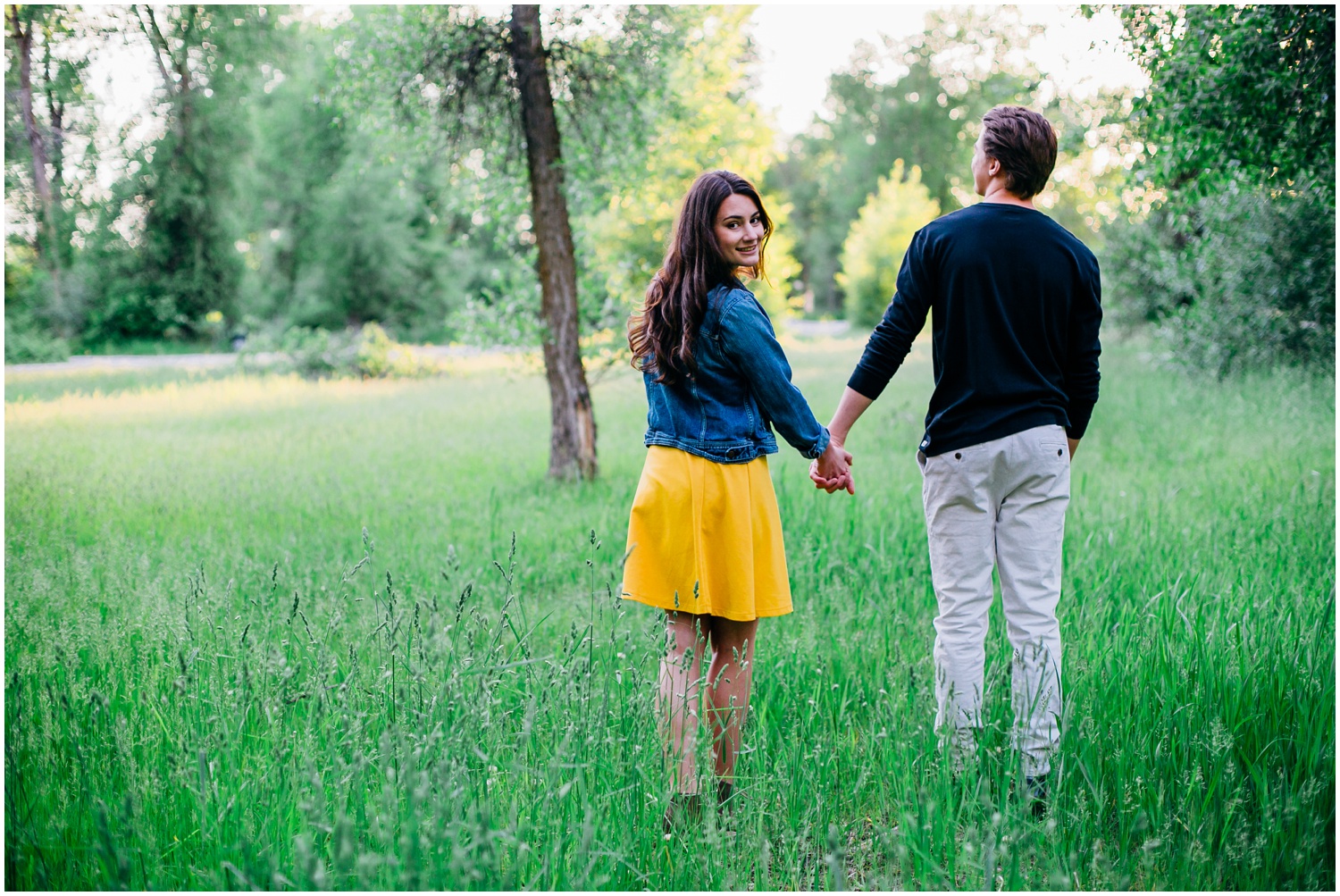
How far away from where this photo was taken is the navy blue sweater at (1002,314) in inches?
113

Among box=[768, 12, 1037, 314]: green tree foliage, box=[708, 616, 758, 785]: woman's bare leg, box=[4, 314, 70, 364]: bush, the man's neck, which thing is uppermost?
box=[768, 12, 1037, 314]: green tree foliage

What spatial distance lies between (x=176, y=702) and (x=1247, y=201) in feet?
46.7

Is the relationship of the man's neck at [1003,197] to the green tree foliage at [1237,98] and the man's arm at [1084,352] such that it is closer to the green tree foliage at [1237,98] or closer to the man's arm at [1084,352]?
the man's arm at [1084,352]

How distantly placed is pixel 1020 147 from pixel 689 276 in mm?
1177

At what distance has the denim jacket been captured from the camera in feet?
9.28

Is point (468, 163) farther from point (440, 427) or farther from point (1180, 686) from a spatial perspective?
point (1180, 686)

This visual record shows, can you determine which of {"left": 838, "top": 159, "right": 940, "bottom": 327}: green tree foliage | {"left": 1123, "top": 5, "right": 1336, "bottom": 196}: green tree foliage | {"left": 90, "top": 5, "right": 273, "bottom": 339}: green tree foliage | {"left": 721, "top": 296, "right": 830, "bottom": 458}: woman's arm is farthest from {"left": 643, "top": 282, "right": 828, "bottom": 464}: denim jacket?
{"left": 838, "top": 159, "right": 940, "bottom": 327}: green tree foliage

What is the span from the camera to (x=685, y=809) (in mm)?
2645

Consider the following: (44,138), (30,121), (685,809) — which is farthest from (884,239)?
(685,809)

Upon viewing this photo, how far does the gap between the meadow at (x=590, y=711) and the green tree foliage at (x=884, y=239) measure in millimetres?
29318

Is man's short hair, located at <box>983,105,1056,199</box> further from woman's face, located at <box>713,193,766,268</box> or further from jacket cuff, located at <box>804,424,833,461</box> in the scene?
jacket cuff, located at <box>804,424,833,461</box>

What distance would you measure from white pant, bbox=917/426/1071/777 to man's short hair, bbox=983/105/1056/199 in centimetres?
84

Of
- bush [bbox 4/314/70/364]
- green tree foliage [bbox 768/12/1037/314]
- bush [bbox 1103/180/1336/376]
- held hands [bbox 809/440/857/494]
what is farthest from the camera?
green tree foliage [bbox 768/12/1037/314]

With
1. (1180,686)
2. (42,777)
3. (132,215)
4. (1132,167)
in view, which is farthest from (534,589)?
(132,215)
